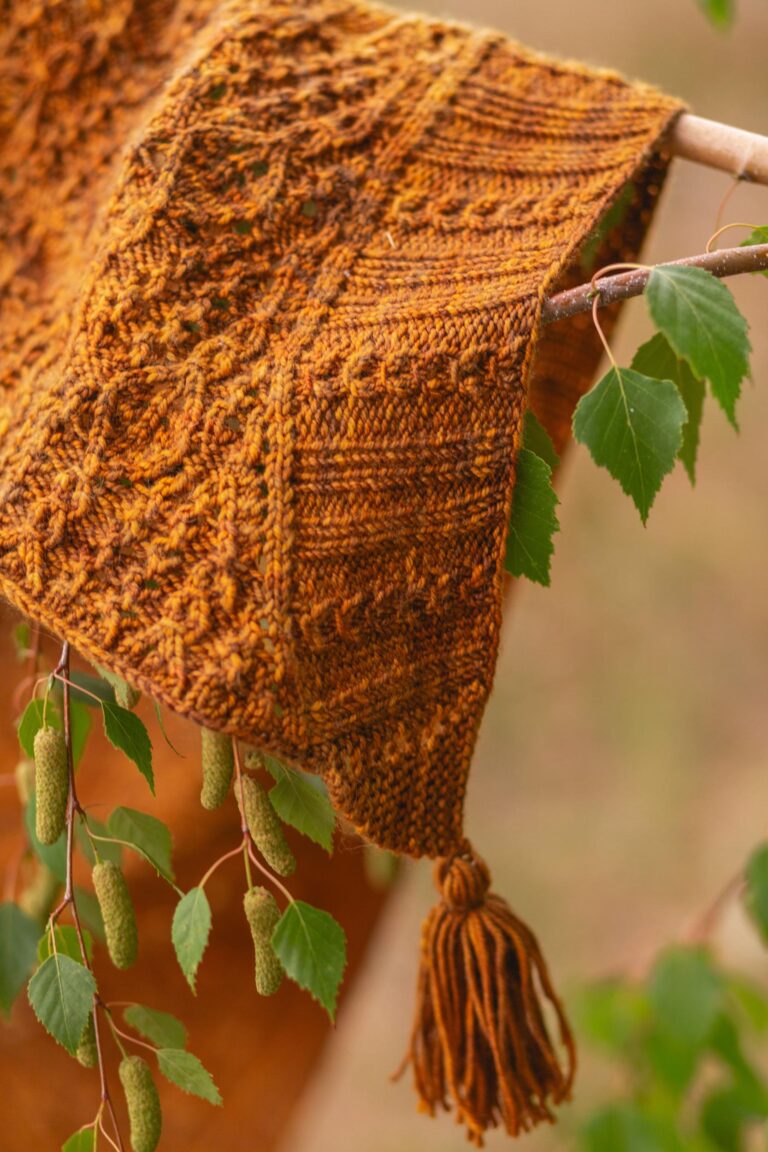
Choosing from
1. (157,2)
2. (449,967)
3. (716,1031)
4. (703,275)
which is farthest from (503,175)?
(716,1031)

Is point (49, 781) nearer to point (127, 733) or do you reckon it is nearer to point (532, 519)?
point (127, 733)

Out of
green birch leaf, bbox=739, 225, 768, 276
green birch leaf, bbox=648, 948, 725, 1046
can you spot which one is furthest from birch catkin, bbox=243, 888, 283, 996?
green birch leaf, bbox=648, 948, 725, 1046

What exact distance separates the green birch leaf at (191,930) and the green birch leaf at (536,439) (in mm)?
249

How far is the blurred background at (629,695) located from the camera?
156cm

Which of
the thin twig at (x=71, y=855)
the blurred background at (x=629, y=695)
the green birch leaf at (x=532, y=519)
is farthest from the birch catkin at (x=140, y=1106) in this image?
the blurred background at (x=629, y=695)

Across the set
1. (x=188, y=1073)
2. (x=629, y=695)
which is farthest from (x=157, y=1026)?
(x=629, y=695)

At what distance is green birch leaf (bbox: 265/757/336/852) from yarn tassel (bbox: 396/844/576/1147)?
75mm

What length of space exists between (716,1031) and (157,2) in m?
0.89

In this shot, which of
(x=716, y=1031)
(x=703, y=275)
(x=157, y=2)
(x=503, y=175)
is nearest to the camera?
(x=703, y=275)

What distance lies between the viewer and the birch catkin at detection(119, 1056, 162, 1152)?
16.6 inches

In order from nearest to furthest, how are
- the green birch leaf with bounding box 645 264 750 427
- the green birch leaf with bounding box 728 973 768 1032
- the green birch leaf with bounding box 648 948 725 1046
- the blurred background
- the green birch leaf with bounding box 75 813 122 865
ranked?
the green birch leaf with bounding box 645 264 750 427 < the green birch leaf with bounding box 75 813 122 865 < the green birch leaf with bounding box 648 948 725 1046 < the green birch leaf with bounding box 728 973 768 1032 < the blurred background

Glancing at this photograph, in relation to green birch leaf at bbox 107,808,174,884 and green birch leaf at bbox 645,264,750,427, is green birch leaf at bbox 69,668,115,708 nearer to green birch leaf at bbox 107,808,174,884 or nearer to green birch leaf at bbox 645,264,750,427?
green birch leaf at bbox 107,808,174,884

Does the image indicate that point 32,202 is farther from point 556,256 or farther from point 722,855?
point 722,855

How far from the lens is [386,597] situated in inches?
16.2
